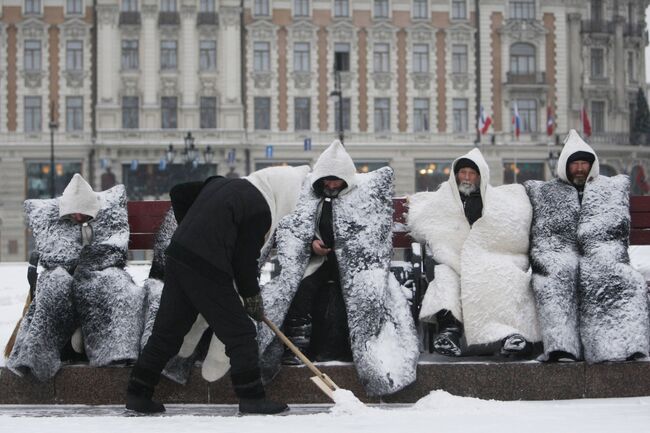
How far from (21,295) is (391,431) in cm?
744

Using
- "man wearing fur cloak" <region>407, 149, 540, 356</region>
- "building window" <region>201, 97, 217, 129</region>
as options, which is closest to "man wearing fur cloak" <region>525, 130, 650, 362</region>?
"man wearing fur cloak" <region>407, 149, 540, 356</region>

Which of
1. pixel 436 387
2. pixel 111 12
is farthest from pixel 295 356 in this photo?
pixel 111 12

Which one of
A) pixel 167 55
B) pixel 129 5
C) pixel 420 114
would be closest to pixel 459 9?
pixel 420 114

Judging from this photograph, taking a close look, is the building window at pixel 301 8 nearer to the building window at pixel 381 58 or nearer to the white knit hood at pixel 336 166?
the building window at pixel 381 58

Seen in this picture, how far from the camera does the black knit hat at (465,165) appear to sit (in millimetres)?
5246

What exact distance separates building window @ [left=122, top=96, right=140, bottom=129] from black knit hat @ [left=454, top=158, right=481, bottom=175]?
3012cm

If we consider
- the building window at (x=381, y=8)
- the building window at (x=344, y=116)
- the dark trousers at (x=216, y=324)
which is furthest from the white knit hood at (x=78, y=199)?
the building window at (x=381, y=8)

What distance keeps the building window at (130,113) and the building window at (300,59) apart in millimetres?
5921

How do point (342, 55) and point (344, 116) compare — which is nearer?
point (344, 116)

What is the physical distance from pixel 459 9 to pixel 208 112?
10161 millimetres

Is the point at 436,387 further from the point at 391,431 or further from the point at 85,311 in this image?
the point at 85,311

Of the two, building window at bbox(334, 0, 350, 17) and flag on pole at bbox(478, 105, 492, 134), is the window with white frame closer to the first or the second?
flag on pole at bbox(478, 105, 492, 134)

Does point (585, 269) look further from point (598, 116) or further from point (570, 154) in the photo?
A: point (598, 116)

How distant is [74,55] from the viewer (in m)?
34.7
